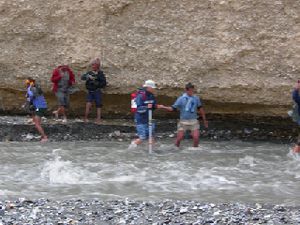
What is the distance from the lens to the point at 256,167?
40.1 ft

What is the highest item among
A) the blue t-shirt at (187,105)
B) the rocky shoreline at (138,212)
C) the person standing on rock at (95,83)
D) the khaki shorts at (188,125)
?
the person standing on rock at (95,83)

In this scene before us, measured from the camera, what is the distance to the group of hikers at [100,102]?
43.3 feet

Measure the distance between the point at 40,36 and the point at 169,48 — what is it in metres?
3.57

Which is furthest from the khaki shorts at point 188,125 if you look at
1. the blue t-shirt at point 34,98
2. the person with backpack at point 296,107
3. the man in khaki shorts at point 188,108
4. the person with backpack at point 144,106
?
the blue t-shirt at point 34,98

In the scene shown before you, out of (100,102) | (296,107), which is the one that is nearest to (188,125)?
(296,107)

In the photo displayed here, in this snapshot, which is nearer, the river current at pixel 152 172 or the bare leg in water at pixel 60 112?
the river current at pixel 152 172

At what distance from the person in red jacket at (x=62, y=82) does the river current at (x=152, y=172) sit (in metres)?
1.44

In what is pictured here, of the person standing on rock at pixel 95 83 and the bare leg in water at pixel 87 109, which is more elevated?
the person standing on rock at pixel 95 83

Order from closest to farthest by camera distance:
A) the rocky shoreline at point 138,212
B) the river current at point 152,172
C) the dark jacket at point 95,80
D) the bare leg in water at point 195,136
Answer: the rocky shoreline at point 138,212 < the river current at point 152,172 < the bare leg in water at point 195,136 < the dark jacket at point 95,80

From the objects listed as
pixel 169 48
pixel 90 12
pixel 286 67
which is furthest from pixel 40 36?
pixel 286 67

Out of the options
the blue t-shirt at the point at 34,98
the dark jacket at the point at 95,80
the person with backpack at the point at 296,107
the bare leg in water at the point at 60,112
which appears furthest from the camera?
the bare leg in water at the point at 60,112

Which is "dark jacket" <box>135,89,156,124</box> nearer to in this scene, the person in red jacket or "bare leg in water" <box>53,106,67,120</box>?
the person in red jacket

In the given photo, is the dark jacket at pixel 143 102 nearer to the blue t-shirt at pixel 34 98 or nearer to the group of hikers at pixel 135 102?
the group of hikers at pixel 135 102

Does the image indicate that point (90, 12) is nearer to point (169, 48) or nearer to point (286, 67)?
point (169, 48)
